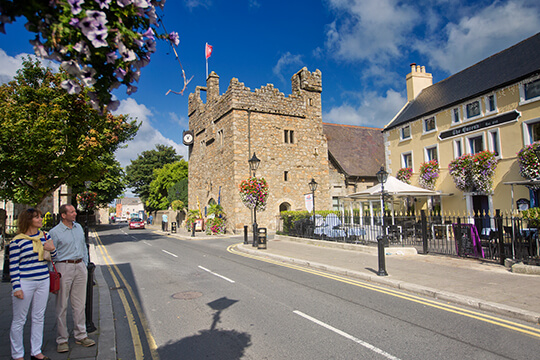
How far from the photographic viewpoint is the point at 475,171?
55.1 feet

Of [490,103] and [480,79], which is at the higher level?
[480,79]

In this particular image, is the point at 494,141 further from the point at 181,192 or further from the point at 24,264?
the point at 181,192

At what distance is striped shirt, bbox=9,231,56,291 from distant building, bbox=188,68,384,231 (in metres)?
22.2

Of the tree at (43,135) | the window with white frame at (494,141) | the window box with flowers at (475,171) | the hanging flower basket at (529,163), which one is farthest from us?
the window with white frame at (494,141)

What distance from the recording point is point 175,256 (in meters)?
14.1

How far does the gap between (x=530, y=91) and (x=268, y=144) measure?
695 inches

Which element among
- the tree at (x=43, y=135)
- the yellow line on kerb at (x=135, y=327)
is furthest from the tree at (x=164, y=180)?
the yellow line on kerb at (x=135, y=327)

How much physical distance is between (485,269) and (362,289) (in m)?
4.15

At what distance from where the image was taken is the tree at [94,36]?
198 cm

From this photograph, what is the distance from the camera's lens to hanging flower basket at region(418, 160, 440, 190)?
19.8 meters

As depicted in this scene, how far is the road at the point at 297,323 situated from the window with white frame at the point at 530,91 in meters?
13.2

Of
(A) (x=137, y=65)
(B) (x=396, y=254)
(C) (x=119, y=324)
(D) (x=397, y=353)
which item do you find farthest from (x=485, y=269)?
(A) (x=137, y=65)

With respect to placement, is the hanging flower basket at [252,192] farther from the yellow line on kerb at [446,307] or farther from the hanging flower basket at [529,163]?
the hanging flower basket at [529,163]

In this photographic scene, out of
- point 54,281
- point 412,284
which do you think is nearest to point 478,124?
point 412,284
